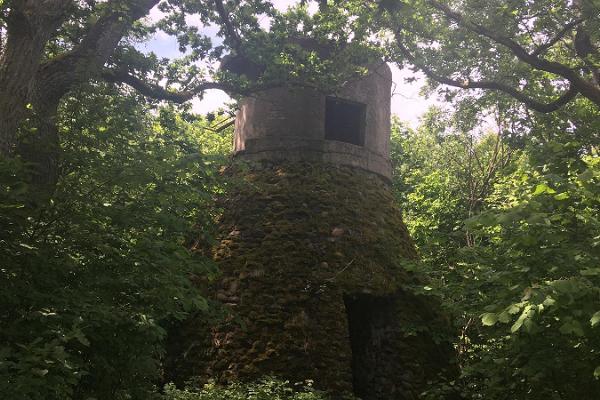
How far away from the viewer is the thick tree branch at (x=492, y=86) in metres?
9.14

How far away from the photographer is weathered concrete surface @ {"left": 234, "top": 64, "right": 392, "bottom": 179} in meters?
9.92

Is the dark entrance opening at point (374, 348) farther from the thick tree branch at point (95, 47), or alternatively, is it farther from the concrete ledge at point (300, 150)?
the thick tree branch at point (95, 47)

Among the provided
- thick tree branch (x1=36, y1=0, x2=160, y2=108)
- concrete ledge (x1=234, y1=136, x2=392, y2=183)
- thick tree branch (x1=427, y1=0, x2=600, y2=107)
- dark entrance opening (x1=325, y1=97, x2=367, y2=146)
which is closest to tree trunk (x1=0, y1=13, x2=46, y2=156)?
thick tree branch (x1=36, y1=0, x2=160, y2=108)

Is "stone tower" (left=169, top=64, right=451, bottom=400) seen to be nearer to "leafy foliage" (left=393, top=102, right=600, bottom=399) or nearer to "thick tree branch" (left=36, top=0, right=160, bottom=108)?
"leafy foliage" (left=393, top=102, right=600, bottom=399)

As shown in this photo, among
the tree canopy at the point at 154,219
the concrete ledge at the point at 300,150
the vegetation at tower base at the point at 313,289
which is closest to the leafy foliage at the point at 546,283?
the tree canopy at the point at 154,219

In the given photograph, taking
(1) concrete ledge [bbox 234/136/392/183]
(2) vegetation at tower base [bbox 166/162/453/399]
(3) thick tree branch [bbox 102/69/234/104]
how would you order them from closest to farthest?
1. (2) vegetation at tower base [bbox 166/162/453/399]
2. (3) thick tree branch [bbox 102/69/234/104]
3. (1) concrete ledge [bbox 234/136/392/183]

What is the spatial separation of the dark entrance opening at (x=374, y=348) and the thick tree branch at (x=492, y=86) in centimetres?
459

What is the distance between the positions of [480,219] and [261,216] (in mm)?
5623

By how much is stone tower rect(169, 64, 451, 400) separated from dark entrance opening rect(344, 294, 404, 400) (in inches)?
0.7

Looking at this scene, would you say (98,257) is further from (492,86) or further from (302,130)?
(492,86)

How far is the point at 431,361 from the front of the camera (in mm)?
8219

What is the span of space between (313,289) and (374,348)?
153 centimetres

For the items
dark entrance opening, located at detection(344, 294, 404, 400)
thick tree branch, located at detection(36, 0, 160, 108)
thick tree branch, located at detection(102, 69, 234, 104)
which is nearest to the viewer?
thick tree branch, located at detection(36, 0, 160, 108)

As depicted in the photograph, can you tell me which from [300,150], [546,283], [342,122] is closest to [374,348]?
[300,150]
